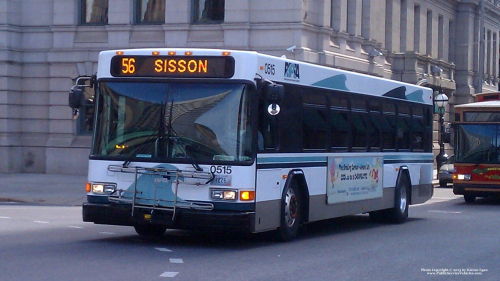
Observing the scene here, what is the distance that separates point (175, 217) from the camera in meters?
11.8

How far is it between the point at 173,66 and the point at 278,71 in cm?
172

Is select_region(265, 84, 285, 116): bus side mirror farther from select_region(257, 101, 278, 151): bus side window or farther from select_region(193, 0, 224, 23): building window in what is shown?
select_region(193, 0, 224, 23): building window

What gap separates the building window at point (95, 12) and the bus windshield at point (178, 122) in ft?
62.7

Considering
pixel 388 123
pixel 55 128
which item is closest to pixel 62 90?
pixel 55 128

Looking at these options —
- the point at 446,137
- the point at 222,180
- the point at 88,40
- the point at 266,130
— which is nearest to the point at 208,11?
the point at 88,40

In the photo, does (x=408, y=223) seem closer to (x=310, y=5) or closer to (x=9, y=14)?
(x=310, y=5)

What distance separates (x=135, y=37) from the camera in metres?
29.9

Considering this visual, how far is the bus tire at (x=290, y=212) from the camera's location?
42.4 ft

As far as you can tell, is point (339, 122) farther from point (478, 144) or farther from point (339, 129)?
point (478, 144)

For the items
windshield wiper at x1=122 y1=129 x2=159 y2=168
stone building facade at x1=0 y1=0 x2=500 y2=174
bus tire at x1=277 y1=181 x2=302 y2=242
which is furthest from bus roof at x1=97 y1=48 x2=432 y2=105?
stone building facade at x1=0 y1=0 x2=500 y2=174

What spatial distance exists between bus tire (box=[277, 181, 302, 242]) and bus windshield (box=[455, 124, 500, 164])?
38.4 feet

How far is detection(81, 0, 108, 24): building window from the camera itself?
1210 inches

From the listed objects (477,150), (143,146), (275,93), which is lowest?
(143,146)

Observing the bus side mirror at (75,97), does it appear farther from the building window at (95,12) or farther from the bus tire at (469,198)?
the building window at (95,12)
